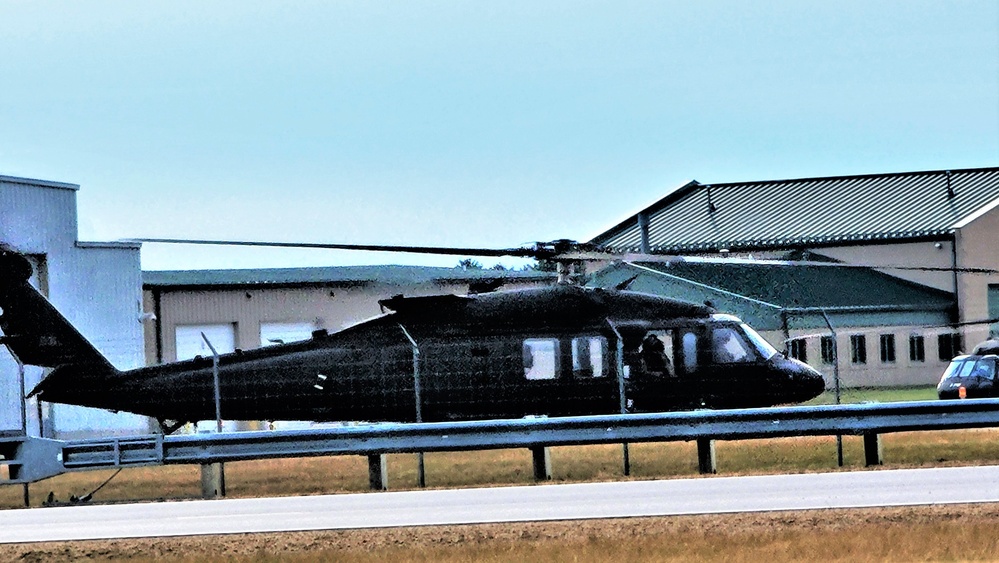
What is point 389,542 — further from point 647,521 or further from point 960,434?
point 960,434

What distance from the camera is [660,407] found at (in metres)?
Result: 23.8

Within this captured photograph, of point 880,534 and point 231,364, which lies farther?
point 231,364

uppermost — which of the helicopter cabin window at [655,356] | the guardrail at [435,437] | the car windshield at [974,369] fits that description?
the helicopter cabin window at [655,356]

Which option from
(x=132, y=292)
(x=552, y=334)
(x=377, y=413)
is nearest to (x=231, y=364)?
(x=377, y=413)

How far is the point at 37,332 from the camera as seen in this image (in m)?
23.8

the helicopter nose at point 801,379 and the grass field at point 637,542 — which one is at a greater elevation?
the helicopter nose at point 801,379

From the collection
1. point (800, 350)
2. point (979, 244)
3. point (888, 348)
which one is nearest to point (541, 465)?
point (800, 350)

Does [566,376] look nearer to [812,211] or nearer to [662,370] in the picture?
[662,370]

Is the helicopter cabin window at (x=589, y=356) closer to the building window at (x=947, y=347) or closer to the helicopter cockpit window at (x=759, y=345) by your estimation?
the helicopter cockpit window at (x=759, y=345)

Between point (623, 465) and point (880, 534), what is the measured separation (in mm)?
9387

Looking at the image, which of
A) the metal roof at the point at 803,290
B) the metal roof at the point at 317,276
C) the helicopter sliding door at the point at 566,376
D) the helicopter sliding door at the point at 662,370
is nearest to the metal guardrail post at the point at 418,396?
the helicopter sliding door at the point at 566,376

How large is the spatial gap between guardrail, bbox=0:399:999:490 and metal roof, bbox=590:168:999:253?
47815 mm

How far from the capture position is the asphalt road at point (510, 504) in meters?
16.0

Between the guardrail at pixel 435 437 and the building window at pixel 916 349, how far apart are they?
31.8 meters
